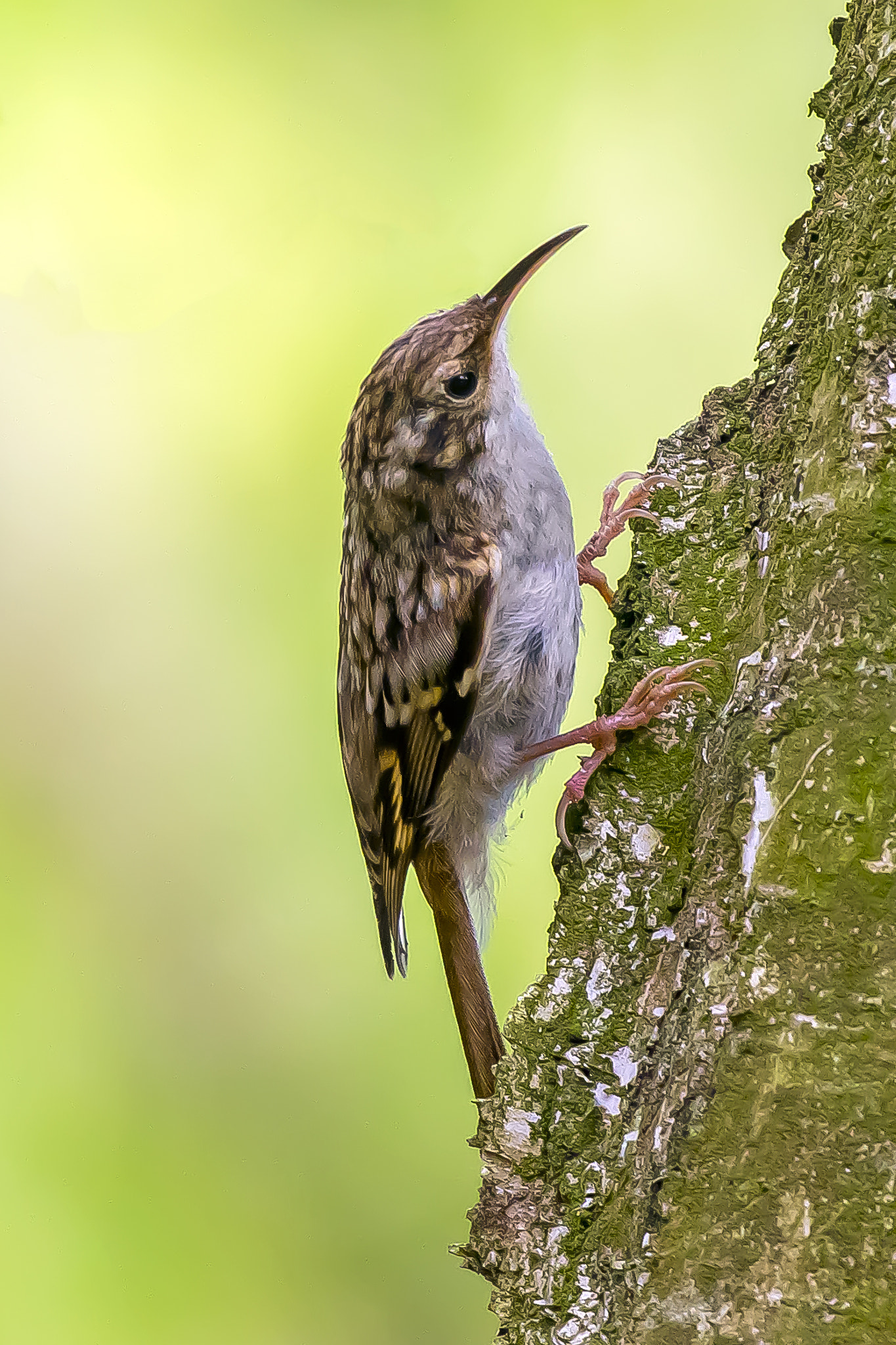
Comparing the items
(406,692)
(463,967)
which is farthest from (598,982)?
(406,692)

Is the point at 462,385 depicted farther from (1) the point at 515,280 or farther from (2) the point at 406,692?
(2) the point at 406,692

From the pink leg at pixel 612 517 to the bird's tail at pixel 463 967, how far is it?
1.52 feet

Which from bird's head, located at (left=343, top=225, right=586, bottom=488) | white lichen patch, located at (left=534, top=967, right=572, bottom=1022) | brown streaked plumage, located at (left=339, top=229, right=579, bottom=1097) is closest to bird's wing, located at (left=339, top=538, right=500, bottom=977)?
brown streaked plumage, located at (left=339, top=229, right=579, bottom=1097)

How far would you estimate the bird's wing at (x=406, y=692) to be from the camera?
155 centimetres

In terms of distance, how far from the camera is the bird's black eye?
4.95 ft

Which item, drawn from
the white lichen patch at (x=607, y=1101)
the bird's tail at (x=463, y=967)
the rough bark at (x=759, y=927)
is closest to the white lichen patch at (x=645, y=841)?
the rough bark at (x=759, y=927)

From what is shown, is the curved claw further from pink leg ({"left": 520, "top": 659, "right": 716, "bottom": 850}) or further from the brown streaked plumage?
the brown streaked plumage

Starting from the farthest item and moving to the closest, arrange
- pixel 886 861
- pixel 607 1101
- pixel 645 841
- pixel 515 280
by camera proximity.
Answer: pixel 515 280
pixel 645 841
pixel 607 1101
pixel 886 861

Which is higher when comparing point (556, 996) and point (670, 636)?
point (670, 636)

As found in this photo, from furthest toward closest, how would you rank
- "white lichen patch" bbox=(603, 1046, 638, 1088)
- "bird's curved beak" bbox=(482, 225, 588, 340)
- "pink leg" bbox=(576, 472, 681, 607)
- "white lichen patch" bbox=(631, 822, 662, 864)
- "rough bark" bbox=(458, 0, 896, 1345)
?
1. "bird's curved beak" bbox=(482, 225, 588, 340)
2. "pink leg" bbox=(576, 472, 681, 607)
3. "white lichen patch" bbox=(631, 822, 662, 864)
4. "white lichen patch" bbox=(603, 1046, 638, 1088)
5. "rough bark" bbox=(458, 0, 896, 1345)

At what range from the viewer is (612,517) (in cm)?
152

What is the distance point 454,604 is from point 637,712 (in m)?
0.48

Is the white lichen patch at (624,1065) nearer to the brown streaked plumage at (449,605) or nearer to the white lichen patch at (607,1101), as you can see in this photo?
the white lichen patch at (607,1101)

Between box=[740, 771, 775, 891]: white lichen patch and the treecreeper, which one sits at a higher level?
the treecreeper
